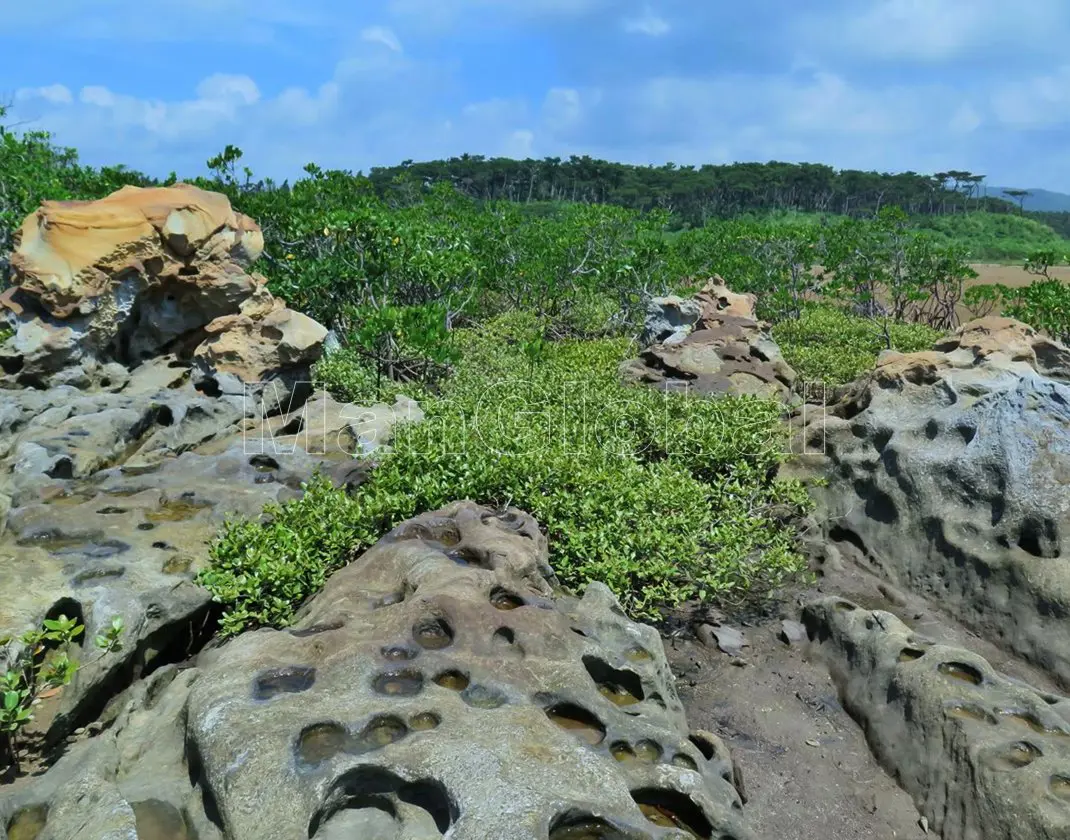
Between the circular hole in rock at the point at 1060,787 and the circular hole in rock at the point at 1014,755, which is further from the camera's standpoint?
the circular hole in rock at the point at 1014,755

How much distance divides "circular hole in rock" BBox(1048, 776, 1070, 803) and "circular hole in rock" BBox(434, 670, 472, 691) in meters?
3.07

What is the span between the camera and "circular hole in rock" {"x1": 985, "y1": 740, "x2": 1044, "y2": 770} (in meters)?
4.59

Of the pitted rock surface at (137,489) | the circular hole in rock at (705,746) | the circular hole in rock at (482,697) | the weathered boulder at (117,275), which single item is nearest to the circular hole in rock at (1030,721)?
the circular hole in rock at (705,746)

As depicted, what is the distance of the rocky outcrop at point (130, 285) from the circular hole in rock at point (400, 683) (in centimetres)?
705

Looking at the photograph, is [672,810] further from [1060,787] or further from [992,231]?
[992,231]

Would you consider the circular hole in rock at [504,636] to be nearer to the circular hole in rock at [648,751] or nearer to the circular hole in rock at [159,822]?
the circular hole in rock at [648,751]

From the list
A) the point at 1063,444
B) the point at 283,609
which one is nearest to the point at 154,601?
the point at 283,609

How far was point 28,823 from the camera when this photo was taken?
11.5 ft

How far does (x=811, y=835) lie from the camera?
4.73 m

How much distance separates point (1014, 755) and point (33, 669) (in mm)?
5560

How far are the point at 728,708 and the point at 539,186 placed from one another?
103960 mm

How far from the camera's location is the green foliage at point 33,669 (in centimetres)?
419

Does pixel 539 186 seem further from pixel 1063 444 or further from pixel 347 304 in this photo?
pixel 1063 444

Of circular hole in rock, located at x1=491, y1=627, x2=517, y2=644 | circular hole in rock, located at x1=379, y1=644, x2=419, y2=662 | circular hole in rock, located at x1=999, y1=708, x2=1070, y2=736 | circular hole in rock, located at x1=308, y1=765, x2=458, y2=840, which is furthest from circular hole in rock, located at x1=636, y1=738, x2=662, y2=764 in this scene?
circular hole in rock, located at x1=999, y1=708, x2=1070, y2=736
